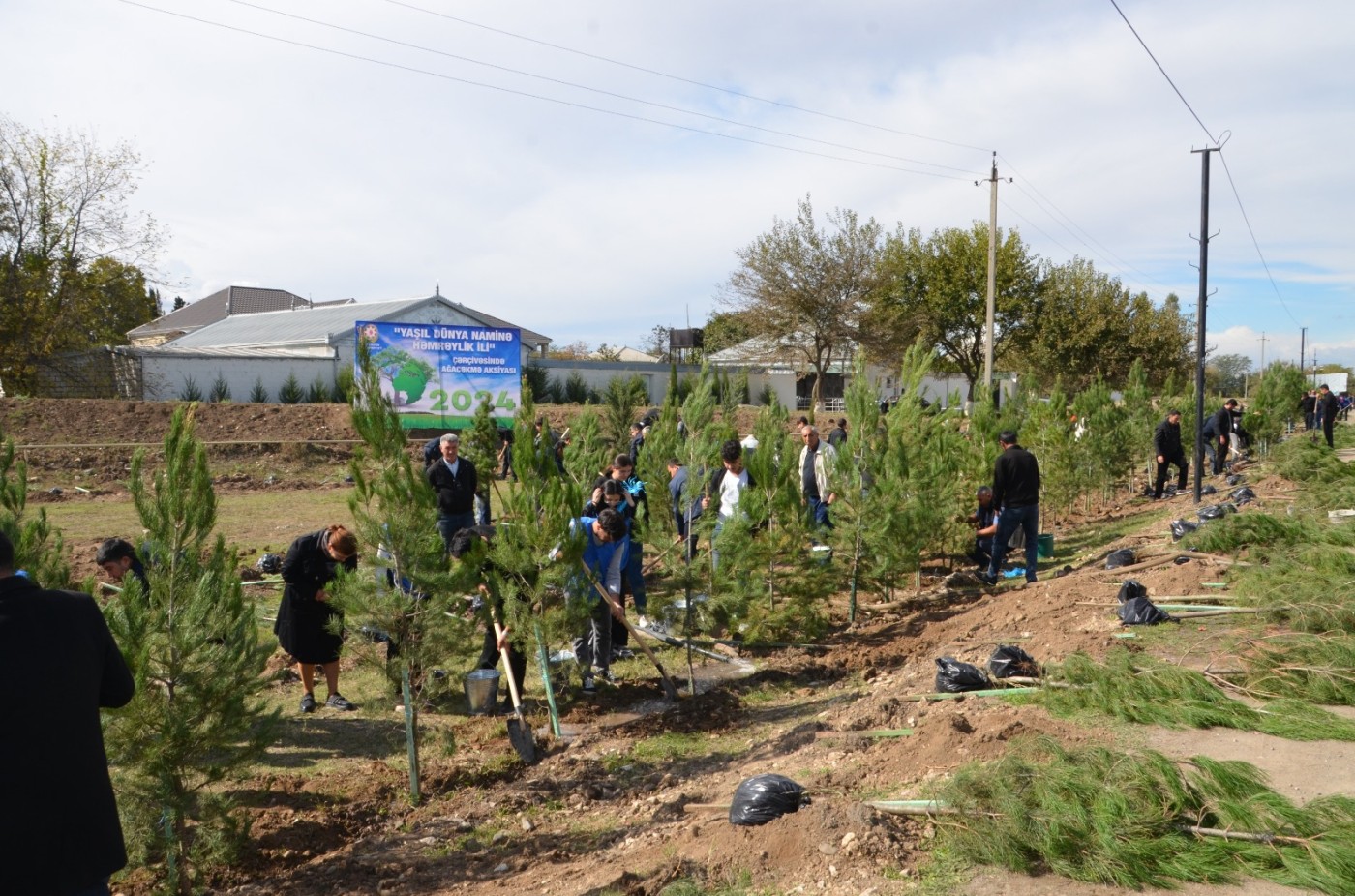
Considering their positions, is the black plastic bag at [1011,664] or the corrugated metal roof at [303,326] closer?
the black plastic bag at [1011,664]

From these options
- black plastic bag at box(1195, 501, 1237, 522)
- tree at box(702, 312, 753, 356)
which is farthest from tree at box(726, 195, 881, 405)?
black plastic bag at box(1195, 501, 1237, 522)

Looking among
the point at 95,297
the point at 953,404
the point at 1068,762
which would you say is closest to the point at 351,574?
the point at 1068,762

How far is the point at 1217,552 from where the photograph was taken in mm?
9859

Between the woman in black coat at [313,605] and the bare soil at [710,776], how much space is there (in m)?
0.35

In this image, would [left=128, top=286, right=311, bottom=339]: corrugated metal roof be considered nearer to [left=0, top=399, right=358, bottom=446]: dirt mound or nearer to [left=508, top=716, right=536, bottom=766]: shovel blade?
[left=0, top=399, right=358, bottom=446]: dirt mound

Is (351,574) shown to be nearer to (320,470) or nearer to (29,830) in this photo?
(29,830)

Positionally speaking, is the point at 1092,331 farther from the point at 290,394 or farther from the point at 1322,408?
the point at 290,394

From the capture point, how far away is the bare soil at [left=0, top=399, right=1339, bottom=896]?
4.14m

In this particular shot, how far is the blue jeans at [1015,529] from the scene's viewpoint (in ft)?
34.0

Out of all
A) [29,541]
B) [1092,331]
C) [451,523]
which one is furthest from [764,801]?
[1092,331]

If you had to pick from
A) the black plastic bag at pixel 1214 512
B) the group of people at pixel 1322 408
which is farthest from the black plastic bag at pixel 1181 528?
the group of people at pixel 1322 408

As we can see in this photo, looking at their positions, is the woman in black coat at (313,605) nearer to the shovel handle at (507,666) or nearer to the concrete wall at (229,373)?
the shovel handle at (507,666)

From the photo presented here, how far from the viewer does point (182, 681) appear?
447 centimetres

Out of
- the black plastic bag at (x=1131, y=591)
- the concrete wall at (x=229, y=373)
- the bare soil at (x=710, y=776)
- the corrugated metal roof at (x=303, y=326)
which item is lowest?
the bare soil at (x=710, y=776)
